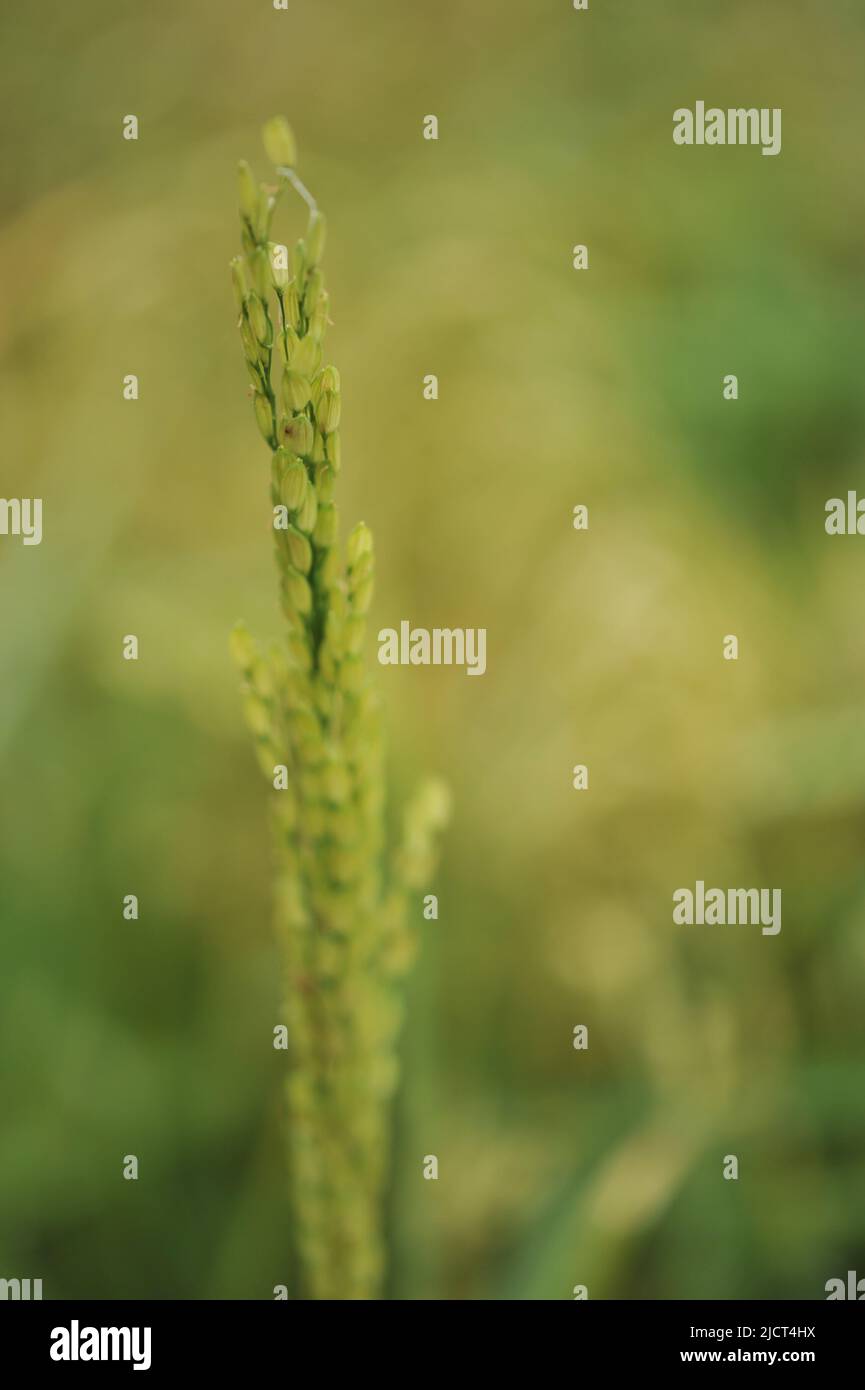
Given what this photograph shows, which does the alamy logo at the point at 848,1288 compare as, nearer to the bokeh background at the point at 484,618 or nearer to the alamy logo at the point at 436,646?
the bokeh background at the point at 484,618

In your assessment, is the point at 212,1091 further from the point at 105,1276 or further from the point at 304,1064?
the point at 304,1064

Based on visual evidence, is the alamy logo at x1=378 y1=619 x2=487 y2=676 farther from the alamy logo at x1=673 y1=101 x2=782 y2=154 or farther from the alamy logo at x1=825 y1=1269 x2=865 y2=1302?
the alamy logo at x1=673 y1=101 x2=782 y2=154

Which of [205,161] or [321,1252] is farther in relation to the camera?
[205,161]

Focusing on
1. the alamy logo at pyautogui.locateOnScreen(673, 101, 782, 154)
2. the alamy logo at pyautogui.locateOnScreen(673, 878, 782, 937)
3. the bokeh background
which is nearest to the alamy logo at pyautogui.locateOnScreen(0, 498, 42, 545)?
the bokeh background
